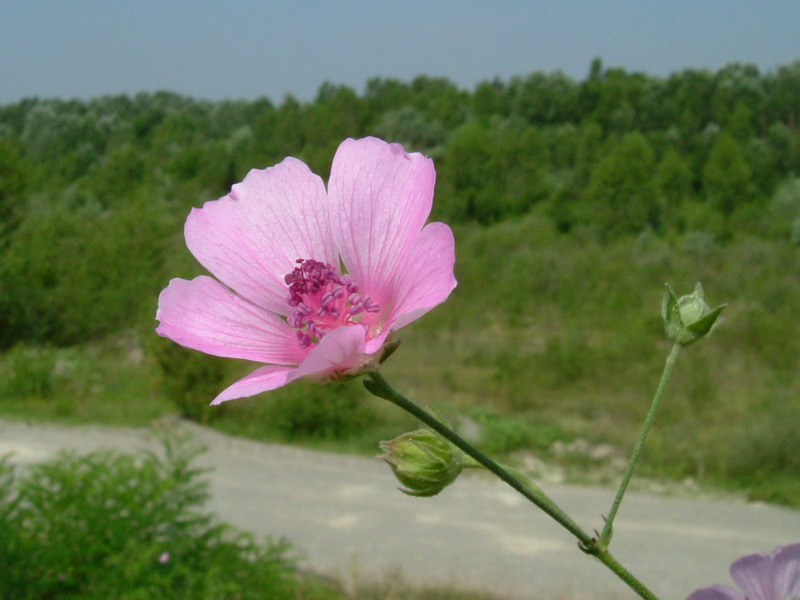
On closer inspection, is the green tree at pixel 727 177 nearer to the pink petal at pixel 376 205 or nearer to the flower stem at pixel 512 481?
the pink petal at pixel 376 205

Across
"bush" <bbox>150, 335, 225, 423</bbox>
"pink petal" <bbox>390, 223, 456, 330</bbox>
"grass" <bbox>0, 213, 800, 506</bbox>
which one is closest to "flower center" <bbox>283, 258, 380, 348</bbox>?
"pink petal" <bbox>390, 223, 456, 330</bbox>

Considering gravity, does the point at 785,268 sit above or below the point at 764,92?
below

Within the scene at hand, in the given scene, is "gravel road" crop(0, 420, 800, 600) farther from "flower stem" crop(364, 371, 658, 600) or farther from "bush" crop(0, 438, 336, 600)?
"flower stem" crop(364, 371, 658, 600)

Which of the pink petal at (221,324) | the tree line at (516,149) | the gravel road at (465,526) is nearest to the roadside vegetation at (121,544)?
the gravel road at (465,526)

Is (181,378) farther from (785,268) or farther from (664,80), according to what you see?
(664,80)

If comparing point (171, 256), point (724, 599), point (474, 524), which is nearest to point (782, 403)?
point (474, 524)

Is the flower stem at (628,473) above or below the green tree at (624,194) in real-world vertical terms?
below
